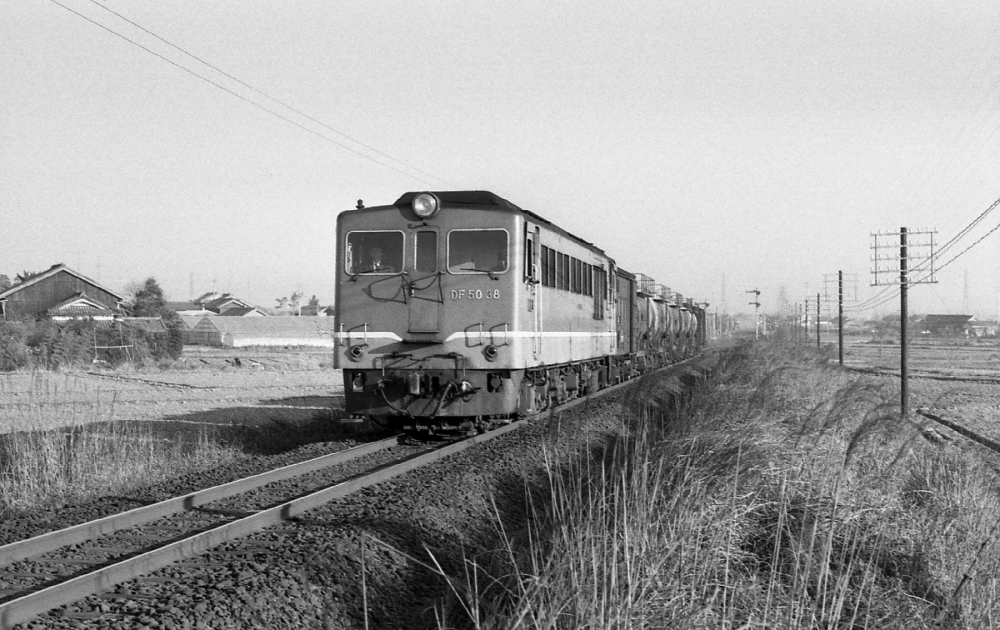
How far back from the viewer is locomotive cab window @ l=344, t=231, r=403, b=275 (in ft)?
42.7

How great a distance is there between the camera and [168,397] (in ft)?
83.5

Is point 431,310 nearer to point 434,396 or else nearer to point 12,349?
point 434,396

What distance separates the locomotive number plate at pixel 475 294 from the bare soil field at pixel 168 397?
4.67 meters

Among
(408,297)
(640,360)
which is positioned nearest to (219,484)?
(408,297)

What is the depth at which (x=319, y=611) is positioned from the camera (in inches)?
203

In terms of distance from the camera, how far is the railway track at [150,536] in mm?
5371

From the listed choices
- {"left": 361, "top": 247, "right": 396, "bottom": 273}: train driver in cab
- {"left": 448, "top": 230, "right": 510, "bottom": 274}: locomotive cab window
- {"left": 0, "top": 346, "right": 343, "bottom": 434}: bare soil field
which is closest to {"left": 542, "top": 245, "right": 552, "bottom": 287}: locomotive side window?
{"left": 448, "top": 230, "right": 510, "bottom": 274}: locomotive cab window

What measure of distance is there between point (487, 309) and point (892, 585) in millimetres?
7590

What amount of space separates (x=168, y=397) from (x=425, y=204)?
1559 centimetres

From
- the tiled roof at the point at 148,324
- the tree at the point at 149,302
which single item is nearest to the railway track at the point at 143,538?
the tiled roof at the point at 148,324

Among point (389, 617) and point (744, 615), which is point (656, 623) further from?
point (389, 617)

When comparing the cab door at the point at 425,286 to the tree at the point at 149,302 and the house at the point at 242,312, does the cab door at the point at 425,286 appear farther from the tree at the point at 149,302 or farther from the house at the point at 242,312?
the house at the point at 242,312

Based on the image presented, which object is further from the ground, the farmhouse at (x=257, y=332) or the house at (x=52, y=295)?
the house at (x=52, y=295)

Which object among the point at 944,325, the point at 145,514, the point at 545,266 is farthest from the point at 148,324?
the point at 944,325
